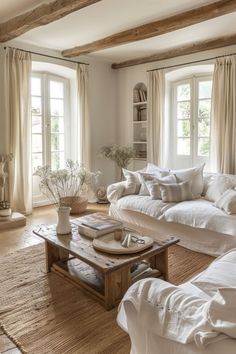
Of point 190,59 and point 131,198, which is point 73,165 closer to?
point 131,198

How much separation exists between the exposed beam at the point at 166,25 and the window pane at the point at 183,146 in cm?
194

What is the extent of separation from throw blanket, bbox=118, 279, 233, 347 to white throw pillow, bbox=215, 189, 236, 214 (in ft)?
6.28

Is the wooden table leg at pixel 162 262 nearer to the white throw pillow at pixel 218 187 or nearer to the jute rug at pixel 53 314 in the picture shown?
the jute rug at pixel 53 314

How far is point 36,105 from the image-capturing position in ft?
16.8

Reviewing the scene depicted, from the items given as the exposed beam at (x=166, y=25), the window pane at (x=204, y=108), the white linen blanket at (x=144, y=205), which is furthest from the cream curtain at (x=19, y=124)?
the window pane at (x=204, y=108)

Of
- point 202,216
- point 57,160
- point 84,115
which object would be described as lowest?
point 202,216

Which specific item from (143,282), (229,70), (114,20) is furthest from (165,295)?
(229,70)

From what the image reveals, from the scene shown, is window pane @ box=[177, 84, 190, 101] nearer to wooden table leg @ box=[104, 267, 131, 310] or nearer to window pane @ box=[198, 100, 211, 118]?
window pane @ box=[198, 100, 211, 118]

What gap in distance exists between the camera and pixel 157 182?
3.83 m

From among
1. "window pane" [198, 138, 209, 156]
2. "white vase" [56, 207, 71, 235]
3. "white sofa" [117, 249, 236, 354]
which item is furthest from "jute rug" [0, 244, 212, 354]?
"window pane" [198, 138, 209, 156]

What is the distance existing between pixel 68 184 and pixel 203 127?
99.4 inches

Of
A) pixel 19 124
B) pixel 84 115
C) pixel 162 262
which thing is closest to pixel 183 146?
pixel 84 115

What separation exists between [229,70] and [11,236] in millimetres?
3704

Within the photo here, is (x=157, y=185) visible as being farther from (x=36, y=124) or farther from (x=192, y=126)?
(x=36, y=124)
